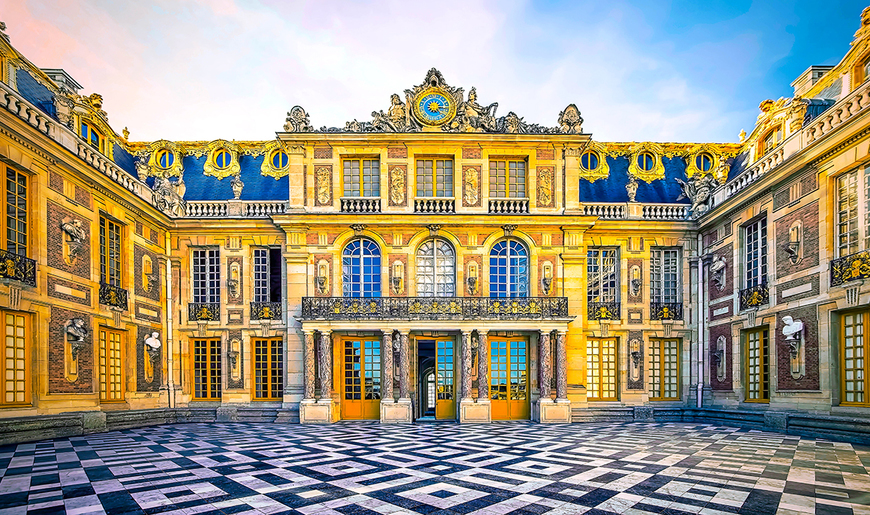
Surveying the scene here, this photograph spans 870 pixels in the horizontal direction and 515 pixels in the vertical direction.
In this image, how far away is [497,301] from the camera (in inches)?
784

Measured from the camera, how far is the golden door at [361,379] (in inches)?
801

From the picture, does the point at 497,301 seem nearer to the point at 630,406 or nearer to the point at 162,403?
the point at 630,406

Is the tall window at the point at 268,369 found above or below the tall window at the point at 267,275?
below

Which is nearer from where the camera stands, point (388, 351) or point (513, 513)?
point (513, 513)

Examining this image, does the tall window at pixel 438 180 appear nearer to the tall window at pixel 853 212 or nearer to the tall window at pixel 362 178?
the tall window at pixel 362 178

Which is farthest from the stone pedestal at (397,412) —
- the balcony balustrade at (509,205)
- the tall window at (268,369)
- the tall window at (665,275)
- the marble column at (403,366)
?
the tall window at (665,275)

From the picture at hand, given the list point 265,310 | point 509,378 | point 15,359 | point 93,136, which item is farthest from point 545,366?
point 93,136

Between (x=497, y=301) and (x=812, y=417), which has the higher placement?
(x=497, y=301)

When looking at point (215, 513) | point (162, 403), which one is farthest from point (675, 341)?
point (162, 403)

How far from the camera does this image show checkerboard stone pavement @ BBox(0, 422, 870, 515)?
24.4 ft

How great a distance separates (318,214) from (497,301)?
26.0 ft

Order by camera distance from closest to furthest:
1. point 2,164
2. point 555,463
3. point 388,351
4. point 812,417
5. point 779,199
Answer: point 555,463 → point 2,164 → point 812,417 → point 779,199 → point 388,351

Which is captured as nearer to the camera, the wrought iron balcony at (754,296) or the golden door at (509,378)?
the wrought iron balcony at (754,296)

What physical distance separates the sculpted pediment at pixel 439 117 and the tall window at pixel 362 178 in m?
1.36
